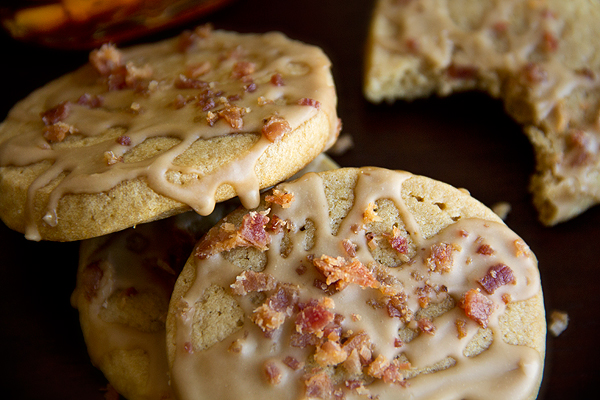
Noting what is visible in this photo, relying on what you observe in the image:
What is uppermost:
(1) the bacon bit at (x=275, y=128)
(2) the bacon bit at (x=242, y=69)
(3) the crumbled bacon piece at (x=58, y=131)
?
(2) the bacon bit at (x=242, y=69)

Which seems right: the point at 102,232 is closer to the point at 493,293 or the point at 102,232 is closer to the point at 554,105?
the point at 493,293

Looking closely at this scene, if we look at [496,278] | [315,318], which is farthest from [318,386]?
[496,278]

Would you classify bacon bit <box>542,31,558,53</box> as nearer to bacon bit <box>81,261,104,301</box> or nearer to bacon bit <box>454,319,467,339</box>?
bacon bit <box>454,319,467,339</box>

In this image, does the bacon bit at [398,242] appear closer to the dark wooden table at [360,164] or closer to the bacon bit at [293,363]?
the bacon bit at [293,363]

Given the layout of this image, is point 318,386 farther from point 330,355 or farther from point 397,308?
point 397,308

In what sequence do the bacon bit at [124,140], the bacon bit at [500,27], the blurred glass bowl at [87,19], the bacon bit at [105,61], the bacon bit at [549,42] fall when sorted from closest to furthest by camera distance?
1. the bacon bit at [124,140]
2. the bacon bit at [105,61]
3. the blurred glass bowl at [87,19]
4. the bacon bit at [549,42]
5. the bacon bit at [500,27]

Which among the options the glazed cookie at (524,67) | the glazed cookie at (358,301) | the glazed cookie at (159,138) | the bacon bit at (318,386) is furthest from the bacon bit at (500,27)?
the bacon bit at (318,386)
